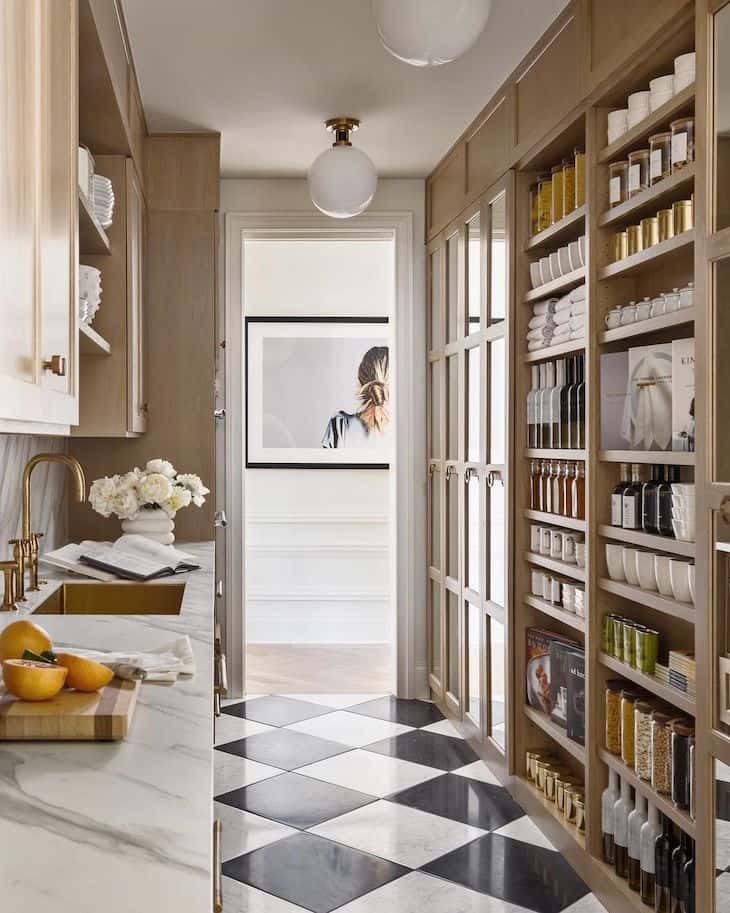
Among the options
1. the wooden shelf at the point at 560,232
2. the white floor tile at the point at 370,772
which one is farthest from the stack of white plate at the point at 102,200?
the white floor tile at the point at 370,772

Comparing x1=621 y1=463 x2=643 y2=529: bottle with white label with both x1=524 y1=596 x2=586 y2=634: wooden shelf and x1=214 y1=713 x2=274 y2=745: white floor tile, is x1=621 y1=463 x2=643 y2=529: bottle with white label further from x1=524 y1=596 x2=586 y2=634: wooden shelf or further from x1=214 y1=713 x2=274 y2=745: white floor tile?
x1=214 y1=713 x2=274 y2=745: white floor tile

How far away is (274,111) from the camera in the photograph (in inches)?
142

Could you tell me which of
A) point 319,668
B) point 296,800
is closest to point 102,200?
point 296,800

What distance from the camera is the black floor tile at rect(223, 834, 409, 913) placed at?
103 inches

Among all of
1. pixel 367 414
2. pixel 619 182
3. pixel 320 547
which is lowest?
pixel 320 547

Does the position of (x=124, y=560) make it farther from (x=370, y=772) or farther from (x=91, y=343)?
(x=370, y=772)

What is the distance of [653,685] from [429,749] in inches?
70.9

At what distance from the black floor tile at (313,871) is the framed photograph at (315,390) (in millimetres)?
3356

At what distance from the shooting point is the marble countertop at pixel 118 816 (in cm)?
82

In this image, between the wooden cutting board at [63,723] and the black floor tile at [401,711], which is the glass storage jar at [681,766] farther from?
the black floor tile at [401,711]

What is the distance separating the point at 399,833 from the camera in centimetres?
303

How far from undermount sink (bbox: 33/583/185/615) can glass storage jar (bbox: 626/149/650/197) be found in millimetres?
1668

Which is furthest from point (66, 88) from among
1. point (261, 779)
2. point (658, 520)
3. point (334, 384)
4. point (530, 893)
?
point (334, 384)

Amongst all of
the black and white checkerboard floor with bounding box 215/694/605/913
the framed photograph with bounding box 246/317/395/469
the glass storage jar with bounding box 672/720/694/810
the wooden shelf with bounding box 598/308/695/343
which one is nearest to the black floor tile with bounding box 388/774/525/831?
the black and white checkerboard floor with bounding box 215/694/605/913
